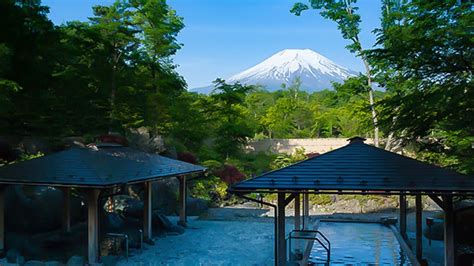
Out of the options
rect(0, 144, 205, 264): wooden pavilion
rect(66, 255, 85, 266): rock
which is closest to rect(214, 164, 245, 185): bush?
rect(0, 144, 205, 264): wooden pavilion

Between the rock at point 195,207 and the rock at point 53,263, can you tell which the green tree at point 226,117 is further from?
the rock at point 53,263

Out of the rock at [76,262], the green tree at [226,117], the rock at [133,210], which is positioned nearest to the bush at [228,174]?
the green tree at [226,117]

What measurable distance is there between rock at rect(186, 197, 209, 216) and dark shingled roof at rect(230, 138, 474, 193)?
10797 mm

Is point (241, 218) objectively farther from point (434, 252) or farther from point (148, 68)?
point (148, 68)

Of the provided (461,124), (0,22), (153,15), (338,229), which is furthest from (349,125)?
(0,22)

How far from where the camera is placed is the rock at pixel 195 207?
760 inches

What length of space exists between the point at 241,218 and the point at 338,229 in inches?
185

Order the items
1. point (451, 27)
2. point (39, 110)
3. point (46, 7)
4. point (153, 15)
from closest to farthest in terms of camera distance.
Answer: point (451, 27) → point (46, 7) → point (39, 110) → point (153, 15)

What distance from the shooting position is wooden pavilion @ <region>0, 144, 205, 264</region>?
10.1 metres

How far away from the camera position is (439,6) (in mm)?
10094

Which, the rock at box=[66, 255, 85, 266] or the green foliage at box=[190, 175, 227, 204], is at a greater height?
the green foliage at box=[190, 175, 227, 204]

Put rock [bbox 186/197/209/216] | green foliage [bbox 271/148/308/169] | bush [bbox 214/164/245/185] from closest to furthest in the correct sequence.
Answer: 1. rock [bbox 186/197/209/216]
2. bush [bbox 214/164/245/185]
3. green foliage [bbox 271/148/308/169]

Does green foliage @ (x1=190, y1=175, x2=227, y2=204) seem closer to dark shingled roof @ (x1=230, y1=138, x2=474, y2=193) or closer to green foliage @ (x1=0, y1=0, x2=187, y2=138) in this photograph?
green foliage @ (x1=0, y1=0, x2=187, y2=138)

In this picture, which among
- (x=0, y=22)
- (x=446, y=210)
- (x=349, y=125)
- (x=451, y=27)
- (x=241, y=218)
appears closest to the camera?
(x=446, y=210)
